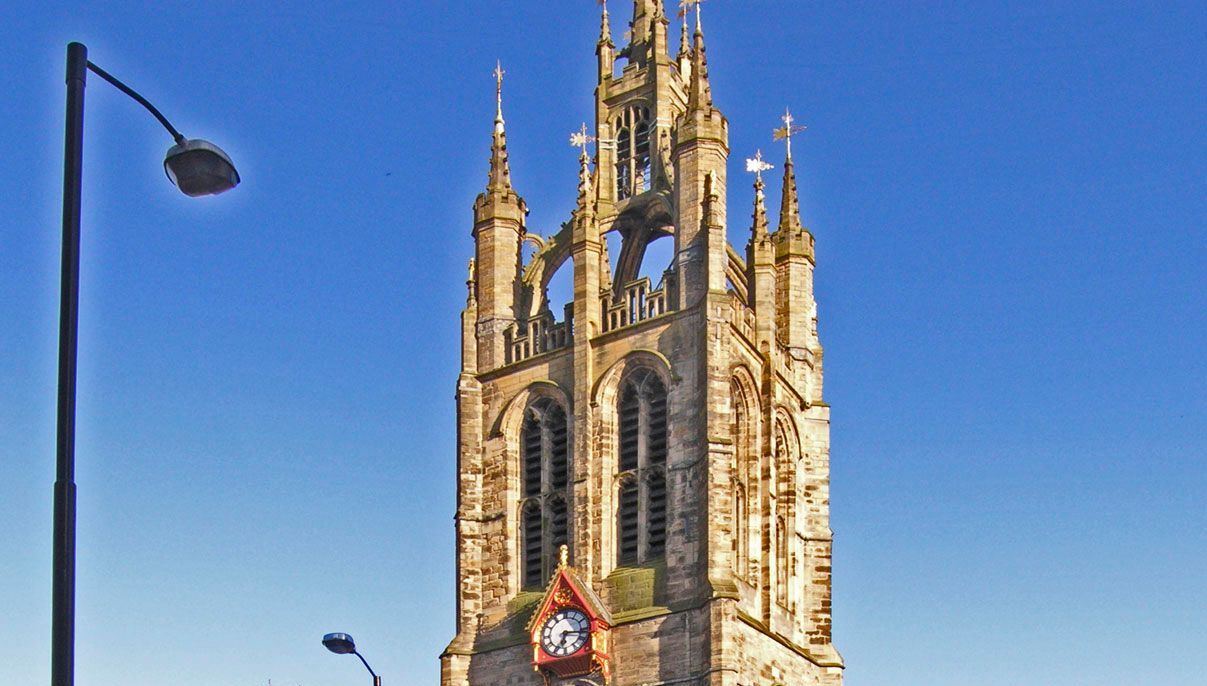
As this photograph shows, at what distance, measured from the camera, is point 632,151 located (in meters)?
71.5

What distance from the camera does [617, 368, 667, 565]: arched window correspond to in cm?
6212

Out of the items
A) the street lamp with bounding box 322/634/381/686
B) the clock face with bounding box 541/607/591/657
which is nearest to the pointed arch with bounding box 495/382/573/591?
the clock face with bounding box 541/607/591/657

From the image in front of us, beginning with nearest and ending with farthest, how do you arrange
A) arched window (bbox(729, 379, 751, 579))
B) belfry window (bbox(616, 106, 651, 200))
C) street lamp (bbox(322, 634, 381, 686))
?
street lamp (bbox(322, 634, 381, 686)), arched window (bbox(729, 379, 751, 579)), belfry window (bbox(616, 106, 651, 200))

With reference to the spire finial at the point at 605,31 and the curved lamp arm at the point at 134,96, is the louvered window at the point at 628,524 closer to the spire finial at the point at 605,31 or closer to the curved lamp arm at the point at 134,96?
the spire finial at the point at 605,31

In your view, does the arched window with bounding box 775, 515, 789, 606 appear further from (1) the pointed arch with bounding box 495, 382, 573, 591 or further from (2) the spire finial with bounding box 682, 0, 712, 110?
(2) the spire finial with bounding box 682, 0, 712, 110

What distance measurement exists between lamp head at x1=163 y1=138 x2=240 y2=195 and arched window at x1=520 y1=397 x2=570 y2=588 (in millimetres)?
42522

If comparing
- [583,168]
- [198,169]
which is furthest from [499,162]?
[198,169]

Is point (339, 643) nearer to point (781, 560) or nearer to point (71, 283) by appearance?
point (71, 283)

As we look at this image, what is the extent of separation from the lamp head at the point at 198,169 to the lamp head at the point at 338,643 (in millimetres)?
16369

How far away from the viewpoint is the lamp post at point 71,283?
19.4 m

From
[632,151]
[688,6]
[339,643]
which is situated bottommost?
[339,643]

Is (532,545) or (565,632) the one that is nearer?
(565,632)

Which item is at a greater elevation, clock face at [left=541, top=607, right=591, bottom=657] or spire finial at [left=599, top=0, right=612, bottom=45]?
spire finial at [left=599, top=0, right=612, bottom=45]

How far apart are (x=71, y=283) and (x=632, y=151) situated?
171 feet
